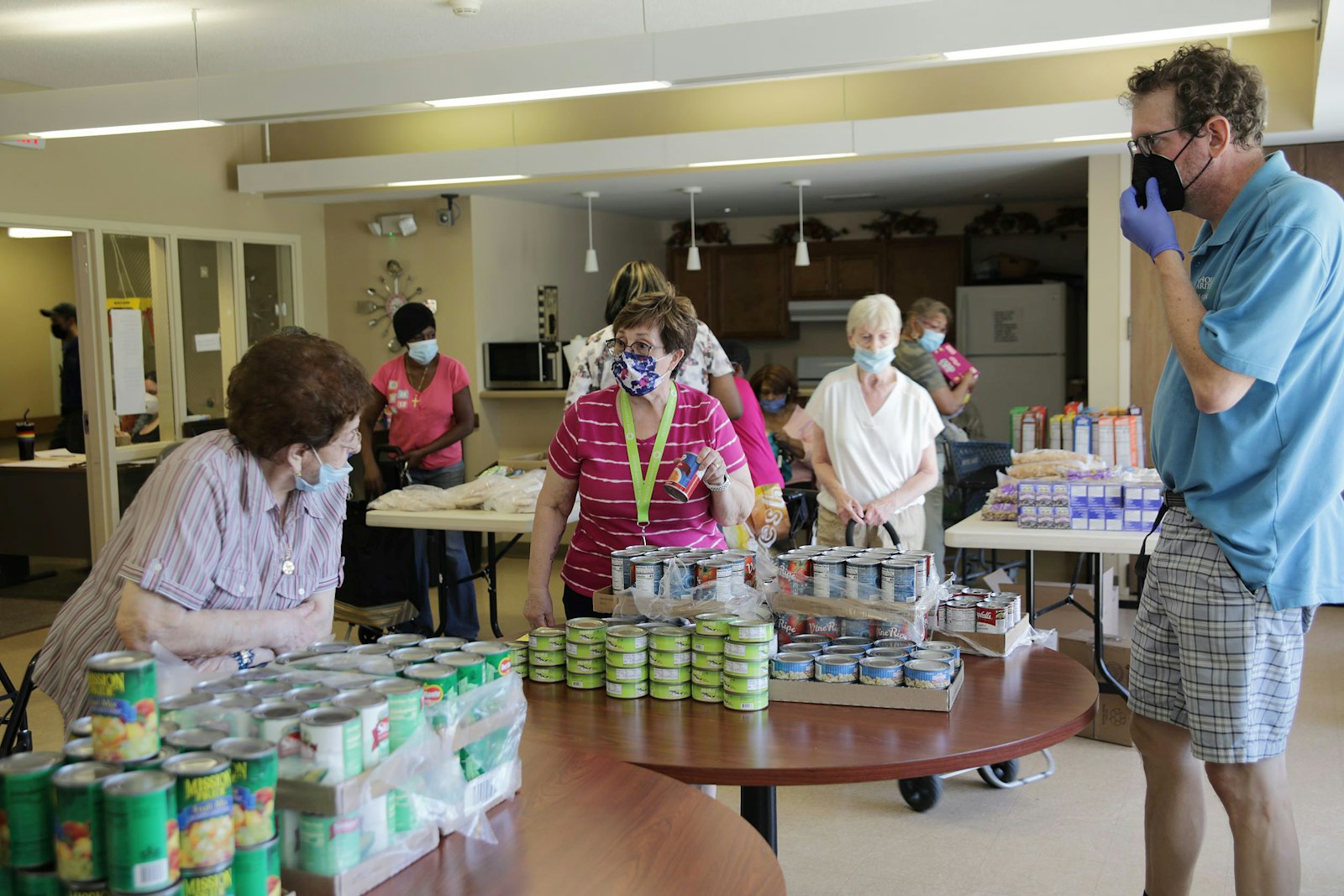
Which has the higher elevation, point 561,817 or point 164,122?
point 164,122

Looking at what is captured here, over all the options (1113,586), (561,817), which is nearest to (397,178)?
(1113,586)

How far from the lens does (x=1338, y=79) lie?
456 centimetres

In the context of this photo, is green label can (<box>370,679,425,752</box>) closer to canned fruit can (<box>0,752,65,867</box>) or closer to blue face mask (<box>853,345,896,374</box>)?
canned fruit can (<box>0,752,65,867</box>)

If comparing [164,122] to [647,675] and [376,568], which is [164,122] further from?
[647,675]

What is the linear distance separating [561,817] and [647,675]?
0.57 metres

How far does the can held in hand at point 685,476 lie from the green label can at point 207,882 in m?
1.53

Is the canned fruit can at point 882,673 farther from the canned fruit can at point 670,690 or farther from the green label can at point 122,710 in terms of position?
the green label can at point 122,710

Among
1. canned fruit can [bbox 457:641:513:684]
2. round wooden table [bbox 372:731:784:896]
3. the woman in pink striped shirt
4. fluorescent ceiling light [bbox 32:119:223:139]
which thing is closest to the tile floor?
the woman in pink striped shirt

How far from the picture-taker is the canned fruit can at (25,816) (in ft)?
3.47

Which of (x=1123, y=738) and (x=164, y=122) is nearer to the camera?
(x=1123, y=738)

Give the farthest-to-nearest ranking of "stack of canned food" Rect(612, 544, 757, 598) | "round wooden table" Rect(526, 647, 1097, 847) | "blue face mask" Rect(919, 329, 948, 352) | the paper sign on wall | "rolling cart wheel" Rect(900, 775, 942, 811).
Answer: the paper sign on wall, "blue face mask" Rect(919, 329, 948, 352), "rolling cart wheel" Rect(900, 775, 942, 811), "stack of canned food" Rect(612, 544, 757, 598), "round wooden table" Rect(526, 647, 1097, 847)

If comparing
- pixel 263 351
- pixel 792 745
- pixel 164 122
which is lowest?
pixel 792 745

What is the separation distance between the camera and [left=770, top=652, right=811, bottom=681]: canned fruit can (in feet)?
6.49

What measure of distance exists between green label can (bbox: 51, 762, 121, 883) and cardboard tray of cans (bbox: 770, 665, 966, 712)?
1.17 m
